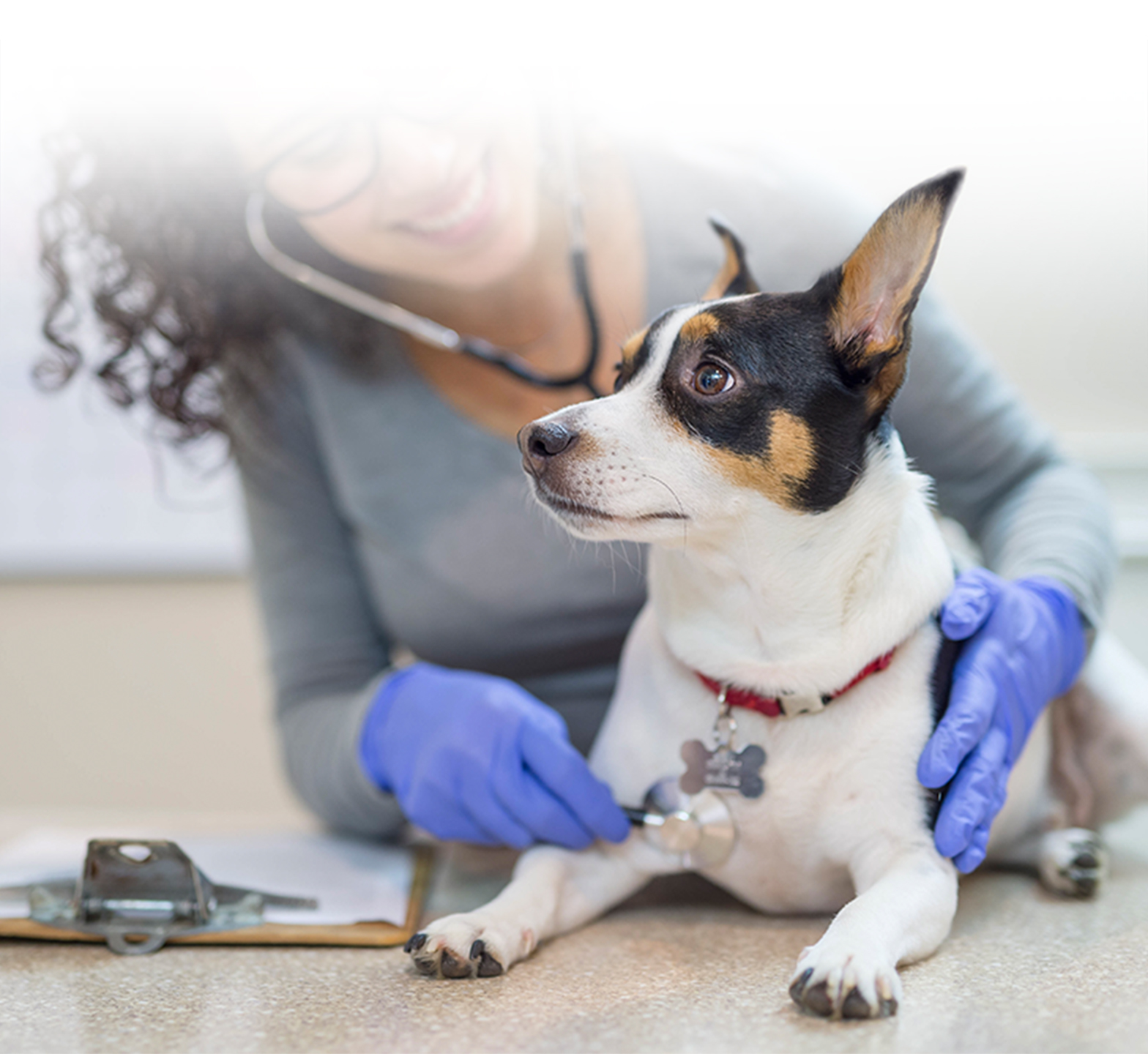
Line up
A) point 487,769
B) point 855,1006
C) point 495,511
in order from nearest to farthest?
point 855,1006 < point 487,769 < point 495,511

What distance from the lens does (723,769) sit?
901 mm

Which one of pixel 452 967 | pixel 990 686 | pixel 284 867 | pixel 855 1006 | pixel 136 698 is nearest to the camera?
pixel 855 1006

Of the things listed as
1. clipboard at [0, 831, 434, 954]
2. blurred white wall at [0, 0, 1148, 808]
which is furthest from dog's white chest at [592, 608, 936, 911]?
blurred white wall at [0, 0, 1148, 808]

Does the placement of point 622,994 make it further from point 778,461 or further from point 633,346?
point 633,346

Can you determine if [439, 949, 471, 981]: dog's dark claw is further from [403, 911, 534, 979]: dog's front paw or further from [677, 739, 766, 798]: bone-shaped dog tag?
[677, 739, 766, 798]: bone-shaped dog tag

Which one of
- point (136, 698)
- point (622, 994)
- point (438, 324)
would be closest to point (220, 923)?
point (622, 994)

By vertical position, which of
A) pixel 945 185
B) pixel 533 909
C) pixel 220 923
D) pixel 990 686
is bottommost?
pixel 220 923

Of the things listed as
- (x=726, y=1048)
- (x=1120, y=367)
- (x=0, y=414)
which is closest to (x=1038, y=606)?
(x=726, y=1048)

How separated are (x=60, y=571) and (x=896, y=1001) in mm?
2170

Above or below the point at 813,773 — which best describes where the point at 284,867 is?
below

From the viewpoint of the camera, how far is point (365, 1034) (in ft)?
2.30

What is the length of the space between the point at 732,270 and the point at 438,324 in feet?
1.59

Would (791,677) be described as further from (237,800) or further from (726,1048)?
(237,800)

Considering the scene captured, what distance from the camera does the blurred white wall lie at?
3.49 feet
